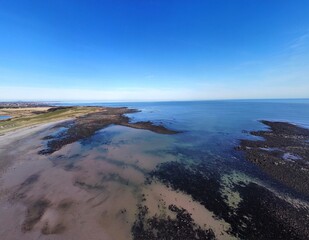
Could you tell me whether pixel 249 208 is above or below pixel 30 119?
below

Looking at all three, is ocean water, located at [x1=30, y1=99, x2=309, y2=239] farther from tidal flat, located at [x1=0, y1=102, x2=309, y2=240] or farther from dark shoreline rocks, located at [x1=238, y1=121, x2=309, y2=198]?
dark shoreline rocks, located at [x1=238, y1=121, x2=309, y2=198]

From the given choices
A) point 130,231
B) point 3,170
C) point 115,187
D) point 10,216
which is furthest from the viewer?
point 3,170

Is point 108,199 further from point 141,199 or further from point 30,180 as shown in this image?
point 30,180

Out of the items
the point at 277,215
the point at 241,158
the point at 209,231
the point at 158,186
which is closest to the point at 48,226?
the point at 158,186

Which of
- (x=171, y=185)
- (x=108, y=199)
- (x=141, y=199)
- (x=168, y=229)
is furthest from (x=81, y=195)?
(x=171, y=185)

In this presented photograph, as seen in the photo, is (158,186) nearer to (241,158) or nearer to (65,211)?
(65,211)

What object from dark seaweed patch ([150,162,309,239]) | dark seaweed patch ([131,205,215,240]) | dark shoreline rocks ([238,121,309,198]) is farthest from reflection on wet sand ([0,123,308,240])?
dark shoreline rocks ([238,121,309,198])
